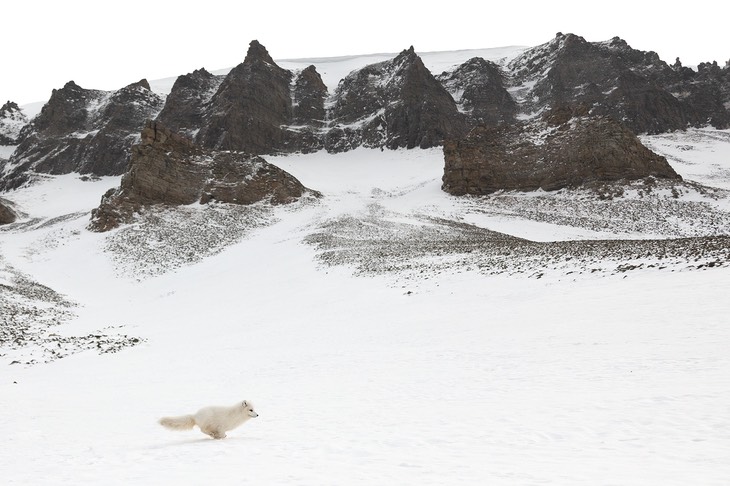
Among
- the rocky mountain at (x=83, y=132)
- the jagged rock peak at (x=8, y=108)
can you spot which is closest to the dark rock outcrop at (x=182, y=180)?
the rocky mountain at (x=83, y=132)

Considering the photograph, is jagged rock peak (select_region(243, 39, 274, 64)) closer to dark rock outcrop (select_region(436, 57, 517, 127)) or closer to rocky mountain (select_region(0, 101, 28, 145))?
dark rock outcrop (select_region(436, 57, 517, 127))

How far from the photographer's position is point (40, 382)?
13828mm

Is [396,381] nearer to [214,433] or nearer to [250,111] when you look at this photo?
[214,433]

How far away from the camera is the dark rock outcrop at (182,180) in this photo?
53.9m

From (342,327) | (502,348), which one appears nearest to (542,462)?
(502,348)

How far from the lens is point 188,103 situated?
372ft

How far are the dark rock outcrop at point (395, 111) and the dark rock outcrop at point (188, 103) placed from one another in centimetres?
3107

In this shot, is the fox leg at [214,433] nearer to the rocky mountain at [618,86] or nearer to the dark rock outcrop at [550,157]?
the dark rock outcrop at [550,157]

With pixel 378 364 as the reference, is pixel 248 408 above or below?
above

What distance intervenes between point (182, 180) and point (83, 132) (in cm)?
6917

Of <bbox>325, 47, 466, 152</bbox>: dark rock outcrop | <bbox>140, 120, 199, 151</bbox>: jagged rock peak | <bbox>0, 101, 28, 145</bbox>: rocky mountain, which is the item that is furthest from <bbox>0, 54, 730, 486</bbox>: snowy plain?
<bbox>0, 101, 28, 145</bbox>: rocky mountain

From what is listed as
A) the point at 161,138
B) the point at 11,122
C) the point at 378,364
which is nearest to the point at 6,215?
the point at 161,138

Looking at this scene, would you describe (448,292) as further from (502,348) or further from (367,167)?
(367,167)

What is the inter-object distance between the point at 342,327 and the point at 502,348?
7.98m
